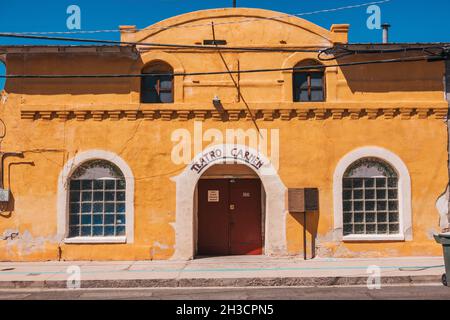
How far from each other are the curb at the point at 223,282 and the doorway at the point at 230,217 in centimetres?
334

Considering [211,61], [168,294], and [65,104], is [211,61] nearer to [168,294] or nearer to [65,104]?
[65,104]

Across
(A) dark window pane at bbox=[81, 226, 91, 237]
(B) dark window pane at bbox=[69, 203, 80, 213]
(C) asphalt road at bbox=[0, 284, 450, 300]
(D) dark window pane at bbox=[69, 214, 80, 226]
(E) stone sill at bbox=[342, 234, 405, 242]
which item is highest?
(B) dark window pane at bbox=[69, 203, 80, 213]

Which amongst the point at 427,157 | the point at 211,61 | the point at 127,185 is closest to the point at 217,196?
the point at 127,185

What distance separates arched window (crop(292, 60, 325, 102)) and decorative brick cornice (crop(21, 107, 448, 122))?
1.67ft

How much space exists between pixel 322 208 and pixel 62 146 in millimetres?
6796

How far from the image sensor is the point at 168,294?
1012 cm

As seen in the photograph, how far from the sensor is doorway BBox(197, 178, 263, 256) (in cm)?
1445

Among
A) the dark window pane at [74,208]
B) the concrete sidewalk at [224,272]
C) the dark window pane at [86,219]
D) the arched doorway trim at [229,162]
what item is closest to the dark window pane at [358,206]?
the concrete sidewalk at [224,272]

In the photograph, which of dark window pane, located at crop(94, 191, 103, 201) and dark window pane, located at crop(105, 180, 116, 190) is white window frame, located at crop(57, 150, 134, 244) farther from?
dark window pane, located at crop(94, 191, 103, 201)

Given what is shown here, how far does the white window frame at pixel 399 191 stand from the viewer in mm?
13680

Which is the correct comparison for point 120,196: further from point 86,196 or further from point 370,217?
point 370,217

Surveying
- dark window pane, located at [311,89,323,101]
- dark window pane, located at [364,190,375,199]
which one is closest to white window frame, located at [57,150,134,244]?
dark window pane, located at [311,89,323,101]

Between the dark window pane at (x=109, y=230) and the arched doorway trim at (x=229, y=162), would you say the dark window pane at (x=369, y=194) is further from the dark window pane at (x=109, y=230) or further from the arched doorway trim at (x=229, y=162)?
the dark window pane at (x=109, y=230)

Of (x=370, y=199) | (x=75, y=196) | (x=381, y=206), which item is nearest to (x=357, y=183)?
(x=370, y=199)
